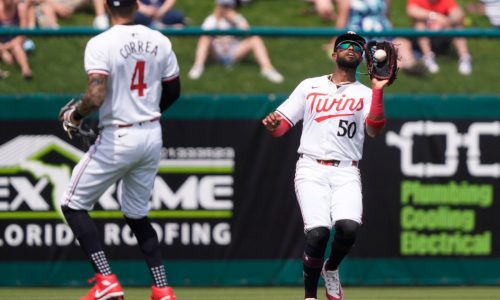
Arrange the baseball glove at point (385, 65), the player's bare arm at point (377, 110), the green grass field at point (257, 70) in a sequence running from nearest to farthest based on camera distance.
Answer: the player's bare arm at point (377, 110)
the baseball glove at point (385, 65)
the green grass field at point (257, 70)

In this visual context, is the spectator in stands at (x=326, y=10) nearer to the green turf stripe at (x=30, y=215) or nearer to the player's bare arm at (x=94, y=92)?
the green turf stripe at (x=30, y=215)

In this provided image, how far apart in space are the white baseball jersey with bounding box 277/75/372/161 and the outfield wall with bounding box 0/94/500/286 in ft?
7.38

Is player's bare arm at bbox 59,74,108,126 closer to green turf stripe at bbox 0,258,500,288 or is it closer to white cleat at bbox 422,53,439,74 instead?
green turf stripe at bbox 0,258,500,288

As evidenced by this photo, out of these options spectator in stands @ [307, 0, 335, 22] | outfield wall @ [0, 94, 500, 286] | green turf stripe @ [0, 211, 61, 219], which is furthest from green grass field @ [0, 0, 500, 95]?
spectator in stands @ [307, 0, 335, 22]

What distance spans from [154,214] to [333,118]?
2.90m

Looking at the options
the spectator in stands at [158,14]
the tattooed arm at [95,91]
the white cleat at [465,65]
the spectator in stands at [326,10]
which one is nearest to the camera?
the tattooed arm at [95,91]

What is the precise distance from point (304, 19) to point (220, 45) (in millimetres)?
4411

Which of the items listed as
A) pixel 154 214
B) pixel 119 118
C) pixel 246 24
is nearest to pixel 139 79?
pixel 119 118

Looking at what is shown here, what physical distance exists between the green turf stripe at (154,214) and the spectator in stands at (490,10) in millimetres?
5320

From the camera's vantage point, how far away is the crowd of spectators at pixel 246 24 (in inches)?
433

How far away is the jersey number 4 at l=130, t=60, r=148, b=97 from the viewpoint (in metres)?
7.84

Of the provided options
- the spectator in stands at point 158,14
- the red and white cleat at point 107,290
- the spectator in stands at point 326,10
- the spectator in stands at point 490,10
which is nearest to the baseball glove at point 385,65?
the red and white cleat at point 107,290

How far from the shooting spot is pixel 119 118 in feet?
25.8

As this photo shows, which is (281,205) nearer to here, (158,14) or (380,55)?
(380,55)
